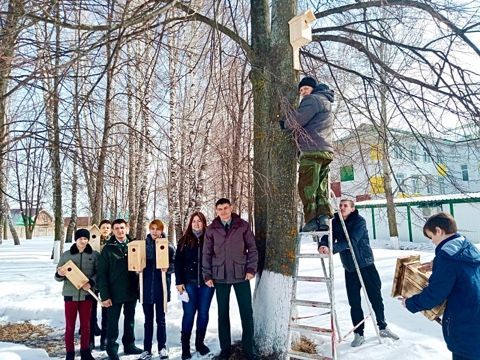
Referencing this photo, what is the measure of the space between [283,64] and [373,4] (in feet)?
4.41

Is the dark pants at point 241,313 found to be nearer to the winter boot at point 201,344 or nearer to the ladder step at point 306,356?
the winter boot at point 201,344

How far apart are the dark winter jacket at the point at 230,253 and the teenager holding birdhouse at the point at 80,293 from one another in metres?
1.49

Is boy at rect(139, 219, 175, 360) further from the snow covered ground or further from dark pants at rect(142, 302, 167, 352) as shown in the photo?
the snow covered ground

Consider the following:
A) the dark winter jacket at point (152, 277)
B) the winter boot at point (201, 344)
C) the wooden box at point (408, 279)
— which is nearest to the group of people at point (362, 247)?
the wooden box at point (408, 279)

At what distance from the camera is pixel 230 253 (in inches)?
175

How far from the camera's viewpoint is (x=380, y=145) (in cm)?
648

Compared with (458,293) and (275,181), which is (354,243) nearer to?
(275,181)

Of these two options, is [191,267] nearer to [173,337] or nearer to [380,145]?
[173,337]

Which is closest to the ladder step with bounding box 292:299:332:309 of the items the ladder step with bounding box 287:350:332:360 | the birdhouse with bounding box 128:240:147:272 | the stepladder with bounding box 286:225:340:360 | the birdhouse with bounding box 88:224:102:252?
the stepladder with bounding box 286:225:340:360

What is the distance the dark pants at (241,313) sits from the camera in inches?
173

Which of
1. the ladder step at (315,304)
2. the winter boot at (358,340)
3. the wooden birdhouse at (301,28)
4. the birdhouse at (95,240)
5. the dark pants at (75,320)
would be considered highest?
the wooden birdhouse at (301,28)

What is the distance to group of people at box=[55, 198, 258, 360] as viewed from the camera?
446cm

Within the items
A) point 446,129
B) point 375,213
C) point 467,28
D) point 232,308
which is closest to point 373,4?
point 467,28

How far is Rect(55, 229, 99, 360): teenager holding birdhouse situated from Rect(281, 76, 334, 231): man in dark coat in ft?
8.87
